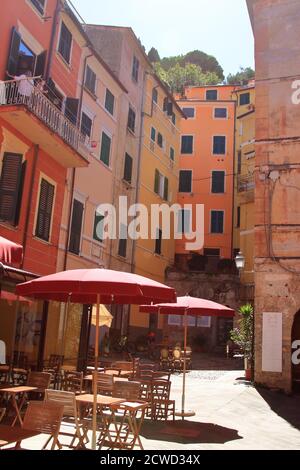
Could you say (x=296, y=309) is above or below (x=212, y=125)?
below

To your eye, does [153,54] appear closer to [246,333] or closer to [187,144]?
[187,144]

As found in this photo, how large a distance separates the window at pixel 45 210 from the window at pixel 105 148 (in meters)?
6.13

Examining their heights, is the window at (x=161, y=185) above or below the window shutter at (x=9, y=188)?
above

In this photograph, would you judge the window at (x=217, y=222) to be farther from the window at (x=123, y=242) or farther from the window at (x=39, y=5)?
the window at (x=39, y=5)

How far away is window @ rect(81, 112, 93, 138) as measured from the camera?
65.4 feet

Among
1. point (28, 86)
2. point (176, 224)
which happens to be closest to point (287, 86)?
point (28, 86)

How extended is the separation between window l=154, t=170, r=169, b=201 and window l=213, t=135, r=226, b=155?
8.01 metres

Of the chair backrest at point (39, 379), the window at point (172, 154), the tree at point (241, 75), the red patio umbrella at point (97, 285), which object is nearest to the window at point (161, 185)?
the window at point (172, 154)

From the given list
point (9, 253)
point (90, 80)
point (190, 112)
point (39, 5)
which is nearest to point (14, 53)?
point (39, 5)

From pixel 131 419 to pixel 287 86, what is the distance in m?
14.0

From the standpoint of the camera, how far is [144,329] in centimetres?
2802

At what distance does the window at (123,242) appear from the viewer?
24.6 m

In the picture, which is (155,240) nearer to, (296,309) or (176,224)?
(176,224)
